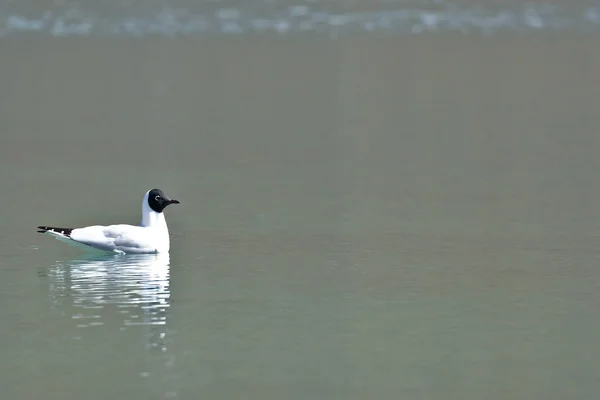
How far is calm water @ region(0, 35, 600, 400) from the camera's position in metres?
11.1

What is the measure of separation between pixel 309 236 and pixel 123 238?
2.05 metres

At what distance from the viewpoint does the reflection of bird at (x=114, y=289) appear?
12.8 metres

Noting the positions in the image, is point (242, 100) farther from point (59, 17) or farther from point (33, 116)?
point (59, 17)

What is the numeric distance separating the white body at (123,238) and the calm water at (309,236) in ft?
0.57

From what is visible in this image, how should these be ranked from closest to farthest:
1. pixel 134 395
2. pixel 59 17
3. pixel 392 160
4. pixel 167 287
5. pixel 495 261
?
1. pixel 134 395
2. pixel 167 287
3. pixel 495 261
4. pixel 392 160
5. pixel 59 17

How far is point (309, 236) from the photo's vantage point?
16672 mm

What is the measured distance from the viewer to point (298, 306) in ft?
43.1

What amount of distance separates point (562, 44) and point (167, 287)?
95.3 ft

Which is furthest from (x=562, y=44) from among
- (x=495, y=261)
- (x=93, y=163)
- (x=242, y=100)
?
(x=495, y=261)

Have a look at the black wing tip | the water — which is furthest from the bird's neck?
the water

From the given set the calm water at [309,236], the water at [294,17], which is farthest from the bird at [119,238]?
the water at [294,17]

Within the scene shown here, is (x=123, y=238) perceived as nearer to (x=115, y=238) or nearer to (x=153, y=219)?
(x=115, y=238)

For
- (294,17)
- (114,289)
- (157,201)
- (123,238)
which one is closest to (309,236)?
(157,201)

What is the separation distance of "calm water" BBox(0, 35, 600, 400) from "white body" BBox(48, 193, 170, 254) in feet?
0.57
